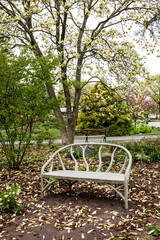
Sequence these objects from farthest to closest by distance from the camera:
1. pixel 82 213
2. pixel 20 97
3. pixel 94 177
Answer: pixel 20 97, pixel 94 177, pixel 82 213

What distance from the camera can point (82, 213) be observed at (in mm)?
3531

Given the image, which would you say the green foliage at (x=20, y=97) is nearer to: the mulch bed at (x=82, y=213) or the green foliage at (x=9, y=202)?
the mulch bed at (x=82, y=213)

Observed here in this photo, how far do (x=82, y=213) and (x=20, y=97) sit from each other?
9.01 feet

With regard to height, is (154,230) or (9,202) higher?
(9,202)

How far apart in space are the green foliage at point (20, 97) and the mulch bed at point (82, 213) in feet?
3.35

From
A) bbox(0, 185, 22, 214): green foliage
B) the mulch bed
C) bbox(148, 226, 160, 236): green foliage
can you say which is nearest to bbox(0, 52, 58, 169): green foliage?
the mulch bed

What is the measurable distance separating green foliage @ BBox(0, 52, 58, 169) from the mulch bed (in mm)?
1020

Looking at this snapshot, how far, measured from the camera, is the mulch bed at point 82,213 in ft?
9.87

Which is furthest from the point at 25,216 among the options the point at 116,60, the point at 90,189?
the point at 116,60

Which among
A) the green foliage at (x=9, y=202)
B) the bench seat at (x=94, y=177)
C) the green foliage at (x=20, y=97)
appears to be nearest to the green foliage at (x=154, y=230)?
the bench seat at (x=94, y=177)

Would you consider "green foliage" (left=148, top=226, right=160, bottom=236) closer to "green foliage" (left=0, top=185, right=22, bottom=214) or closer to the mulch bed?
the mulch bed

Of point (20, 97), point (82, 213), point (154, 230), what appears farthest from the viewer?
point (20, 97)

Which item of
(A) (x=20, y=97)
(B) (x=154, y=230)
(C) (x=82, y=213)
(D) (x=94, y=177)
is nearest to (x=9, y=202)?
(C) (x=82, y=213)

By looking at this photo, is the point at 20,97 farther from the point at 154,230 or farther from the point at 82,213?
the point at 154,230
